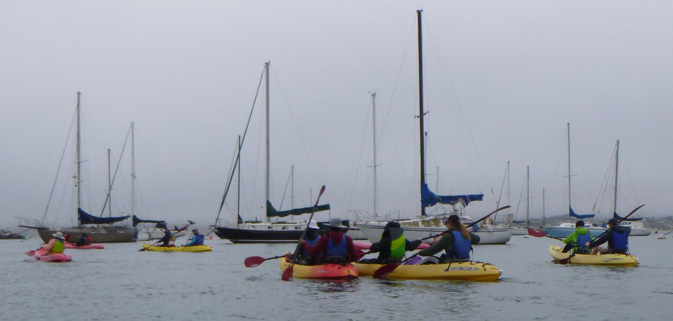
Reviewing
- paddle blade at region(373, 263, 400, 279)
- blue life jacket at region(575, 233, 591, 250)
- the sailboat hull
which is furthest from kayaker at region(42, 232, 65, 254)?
the sailboat hull

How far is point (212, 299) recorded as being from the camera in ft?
60.6

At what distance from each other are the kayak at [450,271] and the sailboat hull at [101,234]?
45282 mm

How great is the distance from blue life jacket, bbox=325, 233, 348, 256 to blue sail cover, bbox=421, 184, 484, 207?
22.1m

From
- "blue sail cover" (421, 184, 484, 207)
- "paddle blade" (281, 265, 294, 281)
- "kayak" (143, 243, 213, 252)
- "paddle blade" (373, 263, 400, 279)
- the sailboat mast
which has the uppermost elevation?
the sailboat mast

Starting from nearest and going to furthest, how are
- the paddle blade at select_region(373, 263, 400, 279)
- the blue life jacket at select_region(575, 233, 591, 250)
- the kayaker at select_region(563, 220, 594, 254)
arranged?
the paddle blade at select_region(373, 263, 400, 279) → the kayaker at select_region(563, 220, 594, 254) → the blue life jacket at select_region(575, 233, 591, 250)

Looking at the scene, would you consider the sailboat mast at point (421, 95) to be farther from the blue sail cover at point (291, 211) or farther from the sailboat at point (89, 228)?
the sailboat at point (89, 228)

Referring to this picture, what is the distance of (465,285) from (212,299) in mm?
→ 6506

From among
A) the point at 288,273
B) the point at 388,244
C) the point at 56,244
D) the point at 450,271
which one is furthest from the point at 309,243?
the point at 56,244

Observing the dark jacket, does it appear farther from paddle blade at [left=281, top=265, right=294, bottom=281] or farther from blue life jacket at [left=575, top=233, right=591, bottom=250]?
blue life jacket at [left=575, top=233, right=591, bottom=250]

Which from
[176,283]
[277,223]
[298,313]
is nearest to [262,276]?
[176,283]

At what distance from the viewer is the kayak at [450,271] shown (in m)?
19.8

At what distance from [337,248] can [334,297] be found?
11.1ft

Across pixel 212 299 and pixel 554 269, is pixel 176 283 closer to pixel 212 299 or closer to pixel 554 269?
pixel 212 299

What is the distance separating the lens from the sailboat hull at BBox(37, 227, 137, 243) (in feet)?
200
